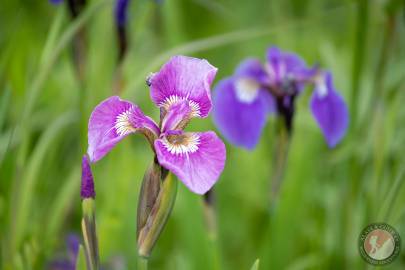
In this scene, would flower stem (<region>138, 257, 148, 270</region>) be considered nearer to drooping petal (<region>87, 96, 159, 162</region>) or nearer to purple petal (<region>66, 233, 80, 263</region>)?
drooping petal (<region>87, 96, 159, 162</region>)

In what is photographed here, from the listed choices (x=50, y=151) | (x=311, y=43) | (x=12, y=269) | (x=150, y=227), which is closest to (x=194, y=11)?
(x=311, y=43)

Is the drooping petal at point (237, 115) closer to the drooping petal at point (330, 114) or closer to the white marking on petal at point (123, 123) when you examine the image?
the drooping petal at point (330, 114)

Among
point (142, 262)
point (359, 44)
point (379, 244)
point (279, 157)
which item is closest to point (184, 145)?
point (142, 262)

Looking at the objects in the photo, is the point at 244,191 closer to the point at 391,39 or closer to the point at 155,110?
the point at 155,110

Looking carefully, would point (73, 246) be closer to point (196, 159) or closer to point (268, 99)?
point (268, 99)

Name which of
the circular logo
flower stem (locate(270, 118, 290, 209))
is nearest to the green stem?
flower stem (locate(270, 118, 290, 209))
